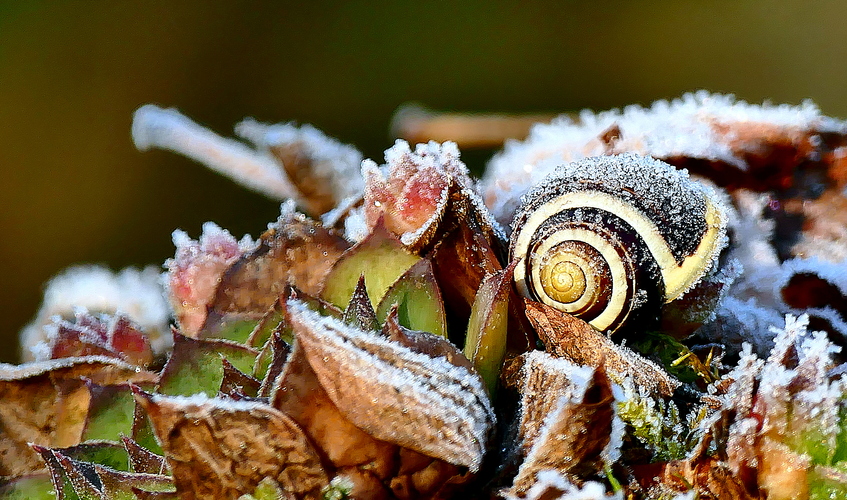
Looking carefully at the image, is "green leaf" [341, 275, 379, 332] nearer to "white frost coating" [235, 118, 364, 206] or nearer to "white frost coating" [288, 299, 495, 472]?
"white frost coating" [288, 299, 495, 472]

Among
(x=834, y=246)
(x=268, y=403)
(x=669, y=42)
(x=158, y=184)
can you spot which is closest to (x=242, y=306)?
(x=268, y=403)

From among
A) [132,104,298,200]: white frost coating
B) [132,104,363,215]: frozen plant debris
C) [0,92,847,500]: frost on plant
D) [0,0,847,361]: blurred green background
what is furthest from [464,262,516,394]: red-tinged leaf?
[0,0,847,361]: blurred green background

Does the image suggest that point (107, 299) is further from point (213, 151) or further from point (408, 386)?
point (408, 386)

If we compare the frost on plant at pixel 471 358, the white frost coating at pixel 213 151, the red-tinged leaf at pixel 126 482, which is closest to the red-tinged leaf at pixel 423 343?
the frost on plant at pixel 471 358

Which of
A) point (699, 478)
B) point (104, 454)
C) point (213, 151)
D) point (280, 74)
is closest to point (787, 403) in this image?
point (699, 478)

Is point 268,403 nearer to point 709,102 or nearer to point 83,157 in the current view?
point 709,102

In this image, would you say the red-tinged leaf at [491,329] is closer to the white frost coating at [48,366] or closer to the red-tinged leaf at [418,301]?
the red-tinged leaf at [418,301]
